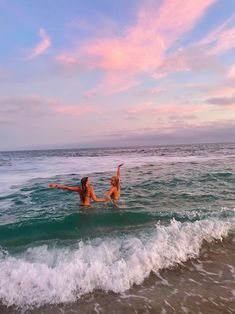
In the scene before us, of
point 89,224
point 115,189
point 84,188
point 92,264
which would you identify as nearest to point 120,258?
point 92,264

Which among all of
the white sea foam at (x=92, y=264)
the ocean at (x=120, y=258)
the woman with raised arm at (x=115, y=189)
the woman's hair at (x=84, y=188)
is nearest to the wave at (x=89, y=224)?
the ocean at (x=120, y=258)

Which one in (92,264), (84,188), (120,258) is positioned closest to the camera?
(92,264)

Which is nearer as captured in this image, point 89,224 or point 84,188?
point 89,224

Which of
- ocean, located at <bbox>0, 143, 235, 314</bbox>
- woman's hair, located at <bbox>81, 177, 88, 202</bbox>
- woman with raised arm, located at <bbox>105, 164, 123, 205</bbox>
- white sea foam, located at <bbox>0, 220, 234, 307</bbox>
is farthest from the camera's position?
woman with raised arm, located at <bbox>105, 164, 123, 205</bbox>

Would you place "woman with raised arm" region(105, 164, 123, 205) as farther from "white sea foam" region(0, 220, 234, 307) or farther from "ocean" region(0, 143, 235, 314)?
"white sea foam" region(0, 220, 234, 307)

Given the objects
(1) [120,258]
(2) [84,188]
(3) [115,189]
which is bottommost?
(1) [120,258]

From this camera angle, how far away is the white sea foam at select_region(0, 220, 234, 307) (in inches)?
215

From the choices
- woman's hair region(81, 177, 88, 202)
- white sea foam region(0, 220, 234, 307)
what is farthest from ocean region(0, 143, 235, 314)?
woman's hair region(81, 177, 88, 202)

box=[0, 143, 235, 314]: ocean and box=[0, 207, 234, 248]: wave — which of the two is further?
box=[0, 207, 234, 248]: wave

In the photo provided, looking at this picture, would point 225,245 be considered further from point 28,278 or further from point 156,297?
point 28,278

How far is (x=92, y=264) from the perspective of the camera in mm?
6207

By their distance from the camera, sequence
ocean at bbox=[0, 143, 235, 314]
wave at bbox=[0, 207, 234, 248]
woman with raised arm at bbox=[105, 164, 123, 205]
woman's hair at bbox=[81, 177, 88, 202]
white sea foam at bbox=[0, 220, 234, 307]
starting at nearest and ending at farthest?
ocean at bbox=[0, 143, 235, 314]
white sea foam at bbox=[0, 220, 234, 307]
wave at bbox=[0, 207, 234, 248]
woman's hair at bbox=[81, 177, 88, 202]
woman with raised arm at bbox=[105, 164, 123, 205]

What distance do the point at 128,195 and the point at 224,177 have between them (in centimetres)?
790

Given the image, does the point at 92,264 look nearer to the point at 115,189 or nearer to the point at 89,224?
the point at 89,224
